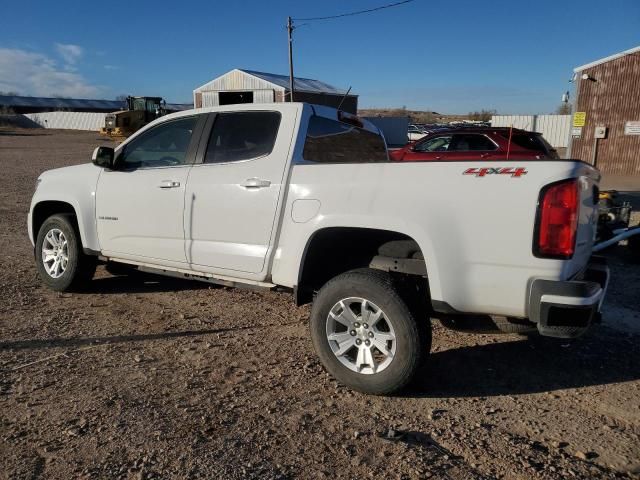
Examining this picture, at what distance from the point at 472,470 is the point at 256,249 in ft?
7.16

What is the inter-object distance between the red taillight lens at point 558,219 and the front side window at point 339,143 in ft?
6.22

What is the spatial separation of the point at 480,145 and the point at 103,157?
8.03 meters

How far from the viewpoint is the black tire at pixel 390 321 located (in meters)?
3.50

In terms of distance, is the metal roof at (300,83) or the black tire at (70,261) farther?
the metal roof at (300,83)

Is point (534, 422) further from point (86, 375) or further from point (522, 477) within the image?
point (86, 375)

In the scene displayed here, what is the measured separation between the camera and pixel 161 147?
17.1ft

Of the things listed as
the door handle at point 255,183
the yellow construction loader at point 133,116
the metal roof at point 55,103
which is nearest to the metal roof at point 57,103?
the metal roof at point 55,103

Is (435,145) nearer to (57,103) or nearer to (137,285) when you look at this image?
(137,285)

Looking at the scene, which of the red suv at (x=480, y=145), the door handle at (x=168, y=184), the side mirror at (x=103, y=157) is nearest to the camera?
the door handle at (x=168, y=184)

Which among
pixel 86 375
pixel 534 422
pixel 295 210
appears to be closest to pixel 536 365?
pixel 534 422

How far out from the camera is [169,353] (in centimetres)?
439

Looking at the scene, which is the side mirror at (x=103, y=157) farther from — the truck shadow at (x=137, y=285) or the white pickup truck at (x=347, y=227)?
the truck shadow at (x=137, y=285)

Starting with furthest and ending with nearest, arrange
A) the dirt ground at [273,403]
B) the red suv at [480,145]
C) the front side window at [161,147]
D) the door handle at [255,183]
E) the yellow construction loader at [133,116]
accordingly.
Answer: the yellow construction loader at [133,116]
the red suv at [480,145]
the front side window at [161,147]
the door handle at [255,183]
the dirt ground at [273,403]

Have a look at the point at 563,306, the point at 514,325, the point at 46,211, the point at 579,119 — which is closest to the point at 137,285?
the point at 46,211
